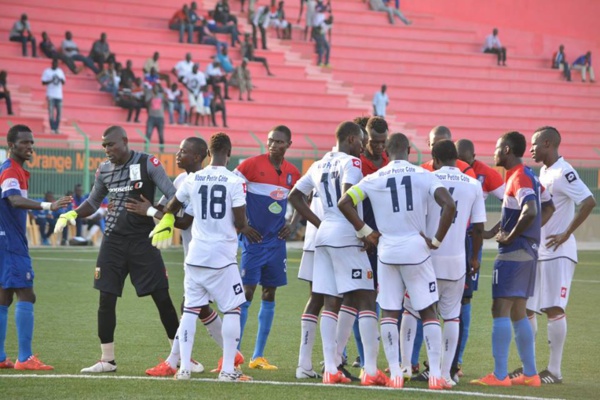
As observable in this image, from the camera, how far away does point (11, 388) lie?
338 inches

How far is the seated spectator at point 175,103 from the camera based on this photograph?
34062 mm

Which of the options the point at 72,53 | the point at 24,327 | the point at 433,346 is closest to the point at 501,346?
the point at 433,346

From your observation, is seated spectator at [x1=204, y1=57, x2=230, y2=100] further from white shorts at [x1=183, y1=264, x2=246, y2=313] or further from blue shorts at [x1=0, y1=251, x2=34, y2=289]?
white shorts at [x1=183, y1=264, x2=246, y2=313]

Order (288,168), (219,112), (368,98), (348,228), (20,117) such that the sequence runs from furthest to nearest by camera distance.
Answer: (368,98) → (219,112) → (20,117) → (288,168) → (348,228)

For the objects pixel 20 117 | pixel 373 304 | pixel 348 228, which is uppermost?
pixel 20 117

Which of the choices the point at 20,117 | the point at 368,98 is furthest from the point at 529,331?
the point at 368,98

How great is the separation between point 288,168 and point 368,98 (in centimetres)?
2979

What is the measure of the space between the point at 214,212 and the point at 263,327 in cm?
185

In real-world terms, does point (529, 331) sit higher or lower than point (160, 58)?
lower

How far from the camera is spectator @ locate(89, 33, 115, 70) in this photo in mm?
34125

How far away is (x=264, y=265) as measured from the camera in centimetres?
1055

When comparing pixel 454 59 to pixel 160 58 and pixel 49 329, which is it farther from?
pixel 49 329

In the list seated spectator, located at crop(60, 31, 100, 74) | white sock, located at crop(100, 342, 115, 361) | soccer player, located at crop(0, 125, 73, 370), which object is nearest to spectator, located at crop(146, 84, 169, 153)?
seated spectator, located at crop(60, 31, 100, 74)

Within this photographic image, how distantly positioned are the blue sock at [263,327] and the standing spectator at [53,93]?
2143 cm
